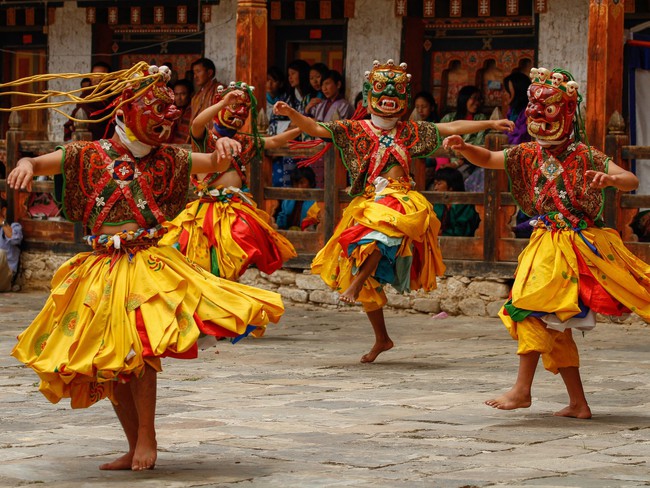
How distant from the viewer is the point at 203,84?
51.3ft

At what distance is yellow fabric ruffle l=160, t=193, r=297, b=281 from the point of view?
36.3 feet

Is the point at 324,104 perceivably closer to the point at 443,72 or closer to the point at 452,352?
the point at 443,72

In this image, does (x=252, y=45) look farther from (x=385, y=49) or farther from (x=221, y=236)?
(x=221, y=236)

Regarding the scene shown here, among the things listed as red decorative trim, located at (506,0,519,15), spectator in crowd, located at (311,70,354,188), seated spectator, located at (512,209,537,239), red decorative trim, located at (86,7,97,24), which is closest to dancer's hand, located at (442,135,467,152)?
seated spectator, located at (512,209,537,239)

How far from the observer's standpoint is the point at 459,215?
13070 mm

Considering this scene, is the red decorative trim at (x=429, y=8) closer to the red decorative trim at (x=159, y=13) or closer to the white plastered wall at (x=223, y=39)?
the white plastered wall at (x=223, y=39)

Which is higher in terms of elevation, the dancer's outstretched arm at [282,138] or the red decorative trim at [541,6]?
the red decorative trim at [541,6]

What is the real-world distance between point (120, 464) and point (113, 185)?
1.20m

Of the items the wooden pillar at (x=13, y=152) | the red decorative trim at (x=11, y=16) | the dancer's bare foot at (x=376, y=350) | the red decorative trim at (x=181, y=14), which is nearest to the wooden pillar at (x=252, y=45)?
the wooden pillar at (x=13, y=152)

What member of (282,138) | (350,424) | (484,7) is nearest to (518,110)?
(484,7)

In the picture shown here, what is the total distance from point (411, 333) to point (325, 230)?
69.9 inches

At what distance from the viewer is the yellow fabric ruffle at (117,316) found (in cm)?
616

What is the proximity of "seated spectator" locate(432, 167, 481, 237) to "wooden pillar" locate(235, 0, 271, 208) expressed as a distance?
1.64 metres

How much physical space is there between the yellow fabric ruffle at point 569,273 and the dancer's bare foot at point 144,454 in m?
2.22
